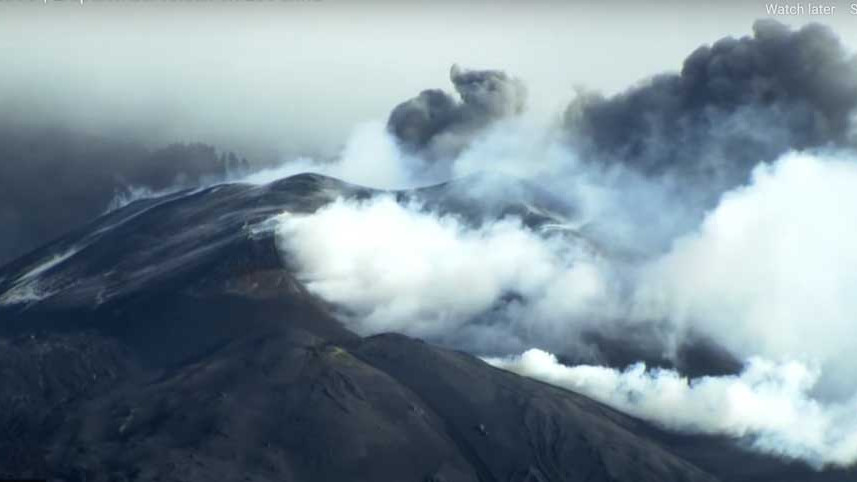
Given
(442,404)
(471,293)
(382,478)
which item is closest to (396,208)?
(471,293)

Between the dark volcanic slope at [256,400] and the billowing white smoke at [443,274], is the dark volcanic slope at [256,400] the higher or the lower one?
the lower one

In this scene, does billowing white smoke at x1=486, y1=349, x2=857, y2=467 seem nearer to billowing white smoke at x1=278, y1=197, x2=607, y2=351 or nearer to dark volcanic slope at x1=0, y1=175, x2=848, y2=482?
dark volcanic slope at x1=0, y1=175, x2=848, y2=482

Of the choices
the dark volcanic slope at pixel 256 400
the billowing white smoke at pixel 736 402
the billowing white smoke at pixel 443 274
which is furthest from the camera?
the billowing white smoke at pixel 443 274

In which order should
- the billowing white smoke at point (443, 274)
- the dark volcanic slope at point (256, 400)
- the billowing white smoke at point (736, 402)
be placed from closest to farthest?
1. the dark volcanic slope at point (256, 400)
2. the billowing white smoke at point (736, 402)
3. the billowing white smoke at point (443, 274)

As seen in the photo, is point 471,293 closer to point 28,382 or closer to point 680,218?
point 680,218

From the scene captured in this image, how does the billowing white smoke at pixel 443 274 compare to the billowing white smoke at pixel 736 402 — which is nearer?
the billowing white smoke at pixel 736 402

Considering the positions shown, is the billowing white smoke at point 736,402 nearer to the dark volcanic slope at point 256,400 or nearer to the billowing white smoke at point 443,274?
the dark volcanic slope at point 256,400

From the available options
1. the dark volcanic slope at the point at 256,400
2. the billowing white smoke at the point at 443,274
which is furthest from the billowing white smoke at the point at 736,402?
the billowing white smoke at the point at 443,274

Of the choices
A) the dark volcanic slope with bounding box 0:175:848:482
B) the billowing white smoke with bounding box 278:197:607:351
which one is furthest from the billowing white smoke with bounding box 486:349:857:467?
the billowing white smoke with bounding box 278:197:607:351
